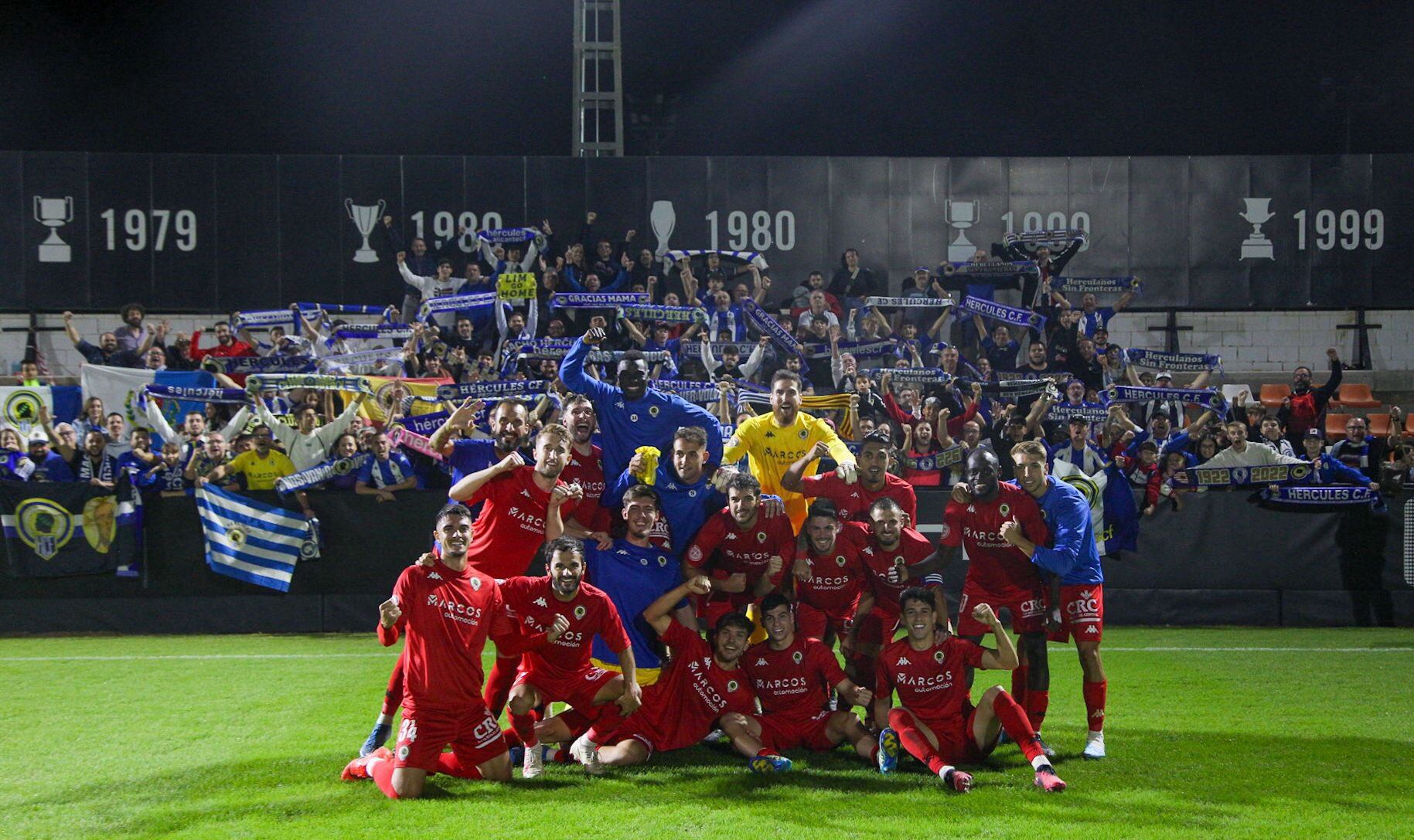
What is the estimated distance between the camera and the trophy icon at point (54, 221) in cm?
2078

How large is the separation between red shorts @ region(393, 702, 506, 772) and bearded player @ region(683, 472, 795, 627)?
76.8 inches

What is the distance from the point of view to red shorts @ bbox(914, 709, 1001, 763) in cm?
763

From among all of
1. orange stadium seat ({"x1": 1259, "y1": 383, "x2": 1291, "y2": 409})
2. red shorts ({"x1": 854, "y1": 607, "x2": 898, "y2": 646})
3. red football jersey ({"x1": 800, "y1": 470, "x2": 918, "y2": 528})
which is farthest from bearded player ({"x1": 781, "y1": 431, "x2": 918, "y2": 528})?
orange stadium seat ({"x1": 1259, "y1": 383, "x2": 1291, "y2": 409})

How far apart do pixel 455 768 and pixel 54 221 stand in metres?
17.3

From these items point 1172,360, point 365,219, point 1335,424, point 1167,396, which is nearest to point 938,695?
point 1167,396

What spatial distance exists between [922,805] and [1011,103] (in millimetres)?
24592

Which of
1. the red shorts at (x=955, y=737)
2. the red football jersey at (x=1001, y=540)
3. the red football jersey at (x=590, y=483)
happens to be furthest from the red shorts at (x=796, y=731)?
the red football jersey at (x=590, y=483)

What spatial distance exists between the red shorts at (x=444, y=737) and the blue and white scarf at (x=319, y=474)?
7400mm

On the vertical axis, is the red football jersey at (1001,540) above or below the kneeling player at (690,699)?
above

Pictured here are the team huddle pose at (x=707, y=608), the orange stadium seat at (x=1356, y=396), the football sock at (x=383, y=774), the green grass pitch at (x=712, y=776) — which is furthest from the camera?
the orange stadium seat at (x=1356, y=396)

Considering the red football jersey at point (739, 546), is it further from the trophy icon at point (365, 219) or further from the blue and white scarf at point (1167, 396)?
the trophy icon at point (365, 219)

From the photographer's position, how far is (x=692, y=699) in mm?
8078

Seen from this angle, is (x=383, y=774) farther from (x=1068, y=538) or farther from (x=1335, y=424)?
(x=1335, y=424)

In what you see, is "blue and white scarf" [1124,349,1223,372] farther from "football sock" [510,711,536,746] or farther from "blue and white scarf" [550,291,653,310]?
"football sock" [510,711,536,746]
